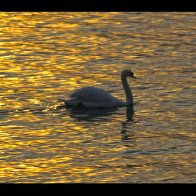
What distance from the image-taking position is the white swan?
25.2 metres

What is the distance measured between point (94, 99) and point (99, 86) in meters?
1.40

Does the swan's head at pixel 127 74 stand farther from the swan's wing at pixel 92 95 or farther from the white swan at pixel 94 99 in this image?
the swan's wing at pixel 92 95

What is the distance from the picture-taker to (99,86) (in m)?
26.9

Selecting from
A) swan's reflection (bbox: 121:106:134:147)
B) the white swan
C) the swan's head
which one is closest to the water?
swan's reflection (bbox: 121:106:134:147)

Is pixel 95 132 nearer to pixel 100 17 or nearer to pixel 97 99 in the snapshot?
pixel 97 99

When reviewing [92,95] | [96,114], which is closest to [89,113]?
[96,114]

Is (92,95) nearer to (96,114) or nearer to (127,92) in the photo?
(96,114)

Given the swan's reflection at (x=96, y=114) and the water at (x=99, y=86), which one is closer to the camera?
the water at (x=99, y=86)

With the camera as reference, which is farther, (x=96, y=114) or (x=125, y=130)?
(x=96, y=114)

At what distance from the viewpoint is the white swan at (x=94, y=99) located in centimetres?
2516

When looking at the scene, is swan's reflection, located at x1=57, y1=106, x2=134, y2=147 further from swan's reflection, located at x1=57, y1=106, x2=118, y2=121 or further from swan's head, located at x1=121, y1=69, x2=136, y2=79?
swan's head, located at x1=121, y1=69, x2=136, y2=79

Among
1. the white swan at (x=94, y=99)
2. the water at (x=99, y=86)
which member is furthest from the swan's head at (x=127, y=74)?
the white swan at (x=94, y=99)

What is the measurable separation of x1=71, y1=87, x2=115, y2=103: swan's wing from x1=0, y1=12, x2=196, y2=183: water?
0.30 metres

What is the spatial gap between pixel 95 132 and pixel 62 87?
15.7 ft
